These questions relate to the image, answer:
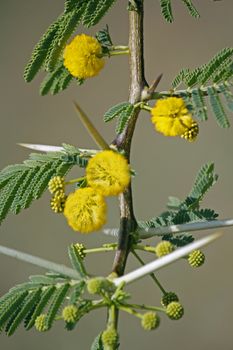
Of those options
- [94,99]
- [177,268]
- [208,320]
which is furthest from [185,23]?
[208,320]

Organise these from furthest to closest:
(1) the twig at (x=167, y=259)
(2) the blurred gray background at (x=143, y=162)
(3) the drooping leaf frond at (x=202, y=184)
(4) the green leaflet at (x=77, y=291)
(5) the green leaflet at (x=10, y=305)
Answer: (2) the blurred gray background at (x=143, y=162) → (3) the drooping leaf frond at (x=202, y=184) → (5) the green leaflet at (x=10, y=305) → (4) the green leaflet at (x=77, y=291) → (1) the twig at (x=167, y=259)

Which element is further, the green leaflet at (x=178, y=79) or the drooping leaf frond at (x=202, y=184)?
the drooping leaf frond at (x=202, y=184)

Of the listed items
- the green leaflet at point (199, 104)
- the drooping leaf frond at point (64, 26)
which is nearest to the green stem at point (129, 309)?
the green leaflet at point (199, 104)

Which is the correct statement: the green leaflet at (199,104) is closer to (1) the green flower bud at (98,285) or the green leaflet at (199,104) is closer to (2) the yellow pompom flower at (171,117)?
(2) the yellow pompom flower at (171,117)

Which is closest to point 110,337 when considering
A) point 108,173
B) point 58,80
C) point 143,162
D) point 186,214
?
point 108,173

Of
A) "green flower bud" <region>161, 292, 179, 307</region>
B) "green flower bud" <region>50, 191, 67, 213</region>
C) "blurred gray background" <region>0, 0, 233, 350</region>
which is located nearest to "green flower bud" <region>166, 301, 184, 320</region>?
"green flower bud" <region>161, 292, 179, 307</region>

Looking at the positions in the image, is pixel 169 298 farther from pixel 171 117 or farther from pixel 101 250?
pixel 171 117

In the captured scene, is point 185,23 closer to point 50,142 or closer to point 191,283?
point 50,142
